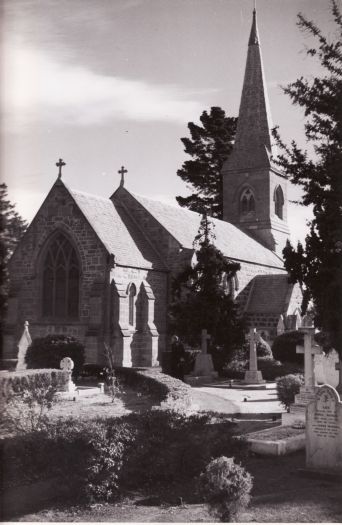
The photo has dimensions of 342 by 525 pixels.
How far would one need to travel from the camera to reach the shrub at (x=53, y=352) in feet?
74.9

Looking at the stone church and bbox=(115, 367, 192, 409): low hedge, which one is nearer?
bbox=(115, 367, 192, 409): low hedge

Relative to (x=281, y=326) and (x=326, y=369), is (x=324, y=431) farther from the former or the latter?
(x=281, y=326)

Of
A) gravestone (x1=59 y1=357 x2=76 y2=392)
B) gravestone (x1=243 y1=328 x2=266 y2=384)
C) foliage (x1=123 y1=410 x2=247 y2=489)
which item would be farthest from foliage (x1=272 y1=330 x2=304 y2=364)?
foliage (x1=123 y1=410 x2=247 y2=489)

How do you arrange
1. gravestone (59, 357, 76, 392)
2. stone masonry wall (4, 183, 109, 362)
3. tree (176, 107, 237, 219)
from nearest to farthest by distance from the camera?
1. gravestone (59, 357, 76, 392)
2. stone masonry wall (4, 183, 109, 362)
3. tree (176, 107, 237, 219)

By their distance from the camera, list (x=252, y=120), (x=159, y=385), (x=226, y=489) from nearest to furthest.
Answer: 1. (x=226, y=489)
2. (x=159, y=385)
3. (x=252, y=120)

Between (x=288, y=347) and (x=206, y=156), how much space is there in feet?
99.3

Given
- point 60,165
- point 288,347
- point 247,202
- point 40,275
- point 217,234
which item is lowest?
point 288,347

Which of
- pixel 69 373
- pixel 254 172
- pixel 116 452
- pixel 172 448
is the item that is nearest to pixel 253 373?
pixel 69 373

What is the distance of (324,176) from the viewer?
13.8 m

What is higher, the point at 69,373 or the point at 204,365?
the point at 204,365

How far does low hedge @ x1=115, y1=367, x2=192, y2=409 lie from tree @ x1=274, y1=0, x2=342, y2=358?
4219 mm

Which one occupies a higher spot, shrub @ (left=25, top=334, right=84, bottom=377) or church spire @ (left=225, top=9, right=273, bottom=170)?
church spire @ (left=225, top=9, right=273, bottom=170)

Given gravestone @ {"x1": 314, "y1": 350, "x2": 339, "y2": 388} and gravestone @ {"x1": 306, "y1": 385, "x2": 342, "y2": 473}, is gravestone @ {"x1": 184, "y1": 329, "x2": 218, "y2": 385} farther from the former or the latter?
gravestone @ {"x1": 306, "y1": 385, "x2": 342, "y2": 473}

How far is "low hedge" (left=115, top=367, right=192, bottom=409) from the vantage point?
16047 mm
